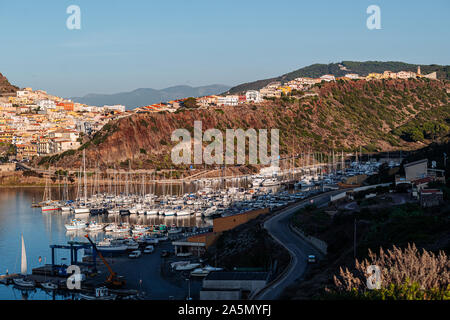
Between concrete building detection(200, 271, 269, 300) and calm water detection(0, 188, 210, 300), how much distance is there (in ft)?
20.8

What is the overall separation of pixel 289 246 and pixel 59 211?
22241 millimetres

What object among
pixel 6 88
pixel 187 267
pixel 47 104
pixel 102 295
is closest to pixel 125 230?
pixel 187 267

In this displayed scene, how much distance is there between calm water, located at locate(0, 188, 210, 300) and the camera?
2339cm

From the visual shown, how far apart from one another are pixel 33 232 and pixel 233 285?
18133 mm

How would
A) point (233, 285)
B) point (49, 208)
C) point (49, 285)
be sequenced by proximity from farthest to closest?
1. point (49, 208)
2. point (49, 285)
3. point (233, 285)

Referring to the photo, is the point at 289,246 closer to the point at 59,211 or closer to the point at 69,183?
the point at 59,211

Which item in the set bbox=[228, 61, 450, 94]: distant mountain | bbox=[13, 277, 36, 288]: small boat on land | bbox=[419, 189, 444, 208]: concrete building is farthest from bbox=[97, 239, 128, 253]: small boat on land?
bbox=[228, 61, 450, 94]: distant mountain

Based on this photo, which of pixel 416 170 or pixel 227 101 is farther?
pixel 227 101

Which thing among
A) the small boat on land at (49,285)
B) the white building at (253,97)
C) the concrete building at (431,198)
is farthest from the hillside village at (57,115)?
the concrete building at (431,198)

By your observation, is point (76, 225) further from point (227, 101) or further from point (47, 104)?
point (47, 104)

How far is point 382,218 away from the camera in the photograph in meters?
19.2

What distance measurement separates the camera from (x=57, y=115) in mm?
81750

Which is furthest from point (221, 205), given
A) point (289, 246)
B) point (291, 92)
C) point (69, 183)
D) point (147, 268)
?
point (291, 92)

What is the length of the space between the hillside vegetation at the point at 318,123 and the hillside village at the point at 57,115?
3.09 m
